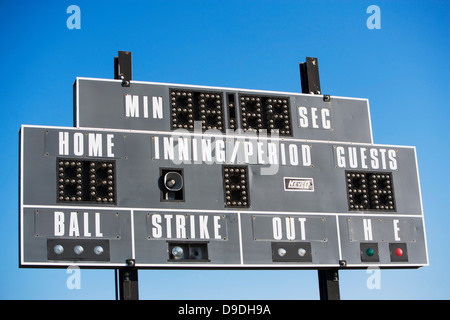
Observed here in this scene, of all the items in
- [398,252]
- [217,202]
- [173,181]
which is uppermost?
[173,181]

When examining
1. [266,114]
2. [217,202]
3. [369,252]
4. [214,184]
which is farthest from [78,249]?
[369,252]

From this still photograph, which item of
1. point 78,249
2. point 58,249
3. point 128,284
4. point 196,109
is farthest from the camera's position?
point 196,109

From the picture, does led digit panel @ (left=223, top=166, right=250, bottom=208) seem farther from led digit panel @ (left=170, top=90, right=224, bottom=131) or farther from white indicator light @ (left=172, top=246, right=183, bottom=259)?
white indicator light @ (left=172, top=246, right=183, bottom=259)

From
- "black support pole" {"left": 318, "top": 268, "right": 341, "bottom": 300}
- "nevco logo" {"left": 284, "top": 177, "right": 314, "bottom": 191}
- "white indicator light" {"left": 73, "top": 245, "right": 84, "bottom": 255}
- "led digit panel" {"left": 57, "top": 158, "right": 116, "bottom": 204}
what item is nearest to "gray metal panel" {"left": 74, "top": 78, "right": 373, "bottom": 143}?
"led digit panel" {"left": 57, "top": 158, "right": 116, "bottom": 204}

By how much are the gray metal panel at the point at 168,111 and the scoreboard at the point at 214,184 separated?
0.03m

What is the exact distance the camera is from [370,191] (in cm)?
2216

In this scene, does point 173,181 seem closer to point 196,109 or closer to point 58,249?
point 196,109

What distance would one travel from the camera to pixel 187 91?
21.3 m

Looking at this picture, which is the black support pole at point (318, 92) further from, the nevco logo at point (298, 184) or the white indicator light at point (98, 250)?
the white indicator light at point (98, 250)

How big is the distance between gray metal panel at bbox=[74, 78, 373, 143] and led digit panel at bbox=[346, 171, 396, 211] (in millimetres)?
929

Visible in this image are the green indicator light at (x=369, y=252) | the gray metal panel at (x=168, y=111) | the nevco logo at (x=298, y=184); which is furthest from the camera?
the green indicator light at (x=369, y=252)

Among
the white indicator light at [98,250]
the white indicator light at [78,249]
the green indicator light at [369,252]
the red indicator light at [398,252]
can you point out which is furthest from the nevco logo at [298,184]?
the white indicator light at [78,249]

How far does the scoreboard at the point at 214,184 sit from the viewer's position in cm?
1939

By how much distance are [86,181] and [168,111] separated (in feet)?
8.31
